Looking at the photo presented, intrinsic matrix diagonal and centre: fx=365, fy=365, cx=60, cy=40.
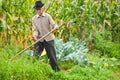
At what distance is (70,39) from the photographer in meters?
9.52

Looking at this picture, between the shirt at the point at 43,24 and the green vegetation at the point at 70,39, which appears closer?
the green vegetation at the point at 70,39

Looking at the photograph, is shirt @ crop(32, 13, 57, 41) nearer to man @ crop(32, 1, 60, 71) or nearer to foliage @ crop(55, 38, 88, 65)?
man @ crop(32, 1, 60, 71)

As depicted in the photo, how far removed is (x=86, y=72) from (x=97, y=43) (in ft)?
8.76

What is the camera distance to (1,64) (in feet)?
21.6

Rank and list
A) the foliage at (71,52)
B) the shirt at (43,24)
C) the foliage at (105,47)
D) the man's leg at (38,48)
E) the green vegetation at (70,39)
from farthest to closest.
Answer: the foliage at (105,47) < the foliage at (71,52) < the man's leg at (38,48) < the shirt at (43,24) < the green vegetation at (70,39)

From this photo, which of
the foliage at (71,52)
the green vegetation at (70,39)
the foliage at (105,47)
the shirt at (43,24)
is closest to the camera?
the green vegetation at (70,39)

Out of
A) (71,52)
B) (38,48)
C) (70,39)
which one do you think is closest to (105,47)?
(70,39)

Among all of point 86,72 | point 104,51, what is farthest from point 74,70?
point 104,51

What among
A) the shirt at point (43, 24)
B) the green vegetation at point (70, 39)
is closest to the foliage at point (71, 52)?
the green vegetation at point (70, 39)

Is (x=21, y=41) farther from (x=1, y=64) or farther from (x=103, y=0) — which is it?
(x=103, y=0)

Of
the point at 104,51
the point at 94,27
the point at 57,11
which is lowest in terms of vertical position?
the point at 104,51

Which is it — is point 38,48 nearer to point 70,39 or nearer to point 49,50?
point 49,50

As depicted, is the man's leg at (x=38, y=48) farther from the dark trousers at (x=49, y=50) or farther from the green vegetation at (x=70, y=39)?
the green vegetation at (x=70, y=39)

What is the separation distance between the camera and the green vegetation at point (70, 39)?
7051 mm
